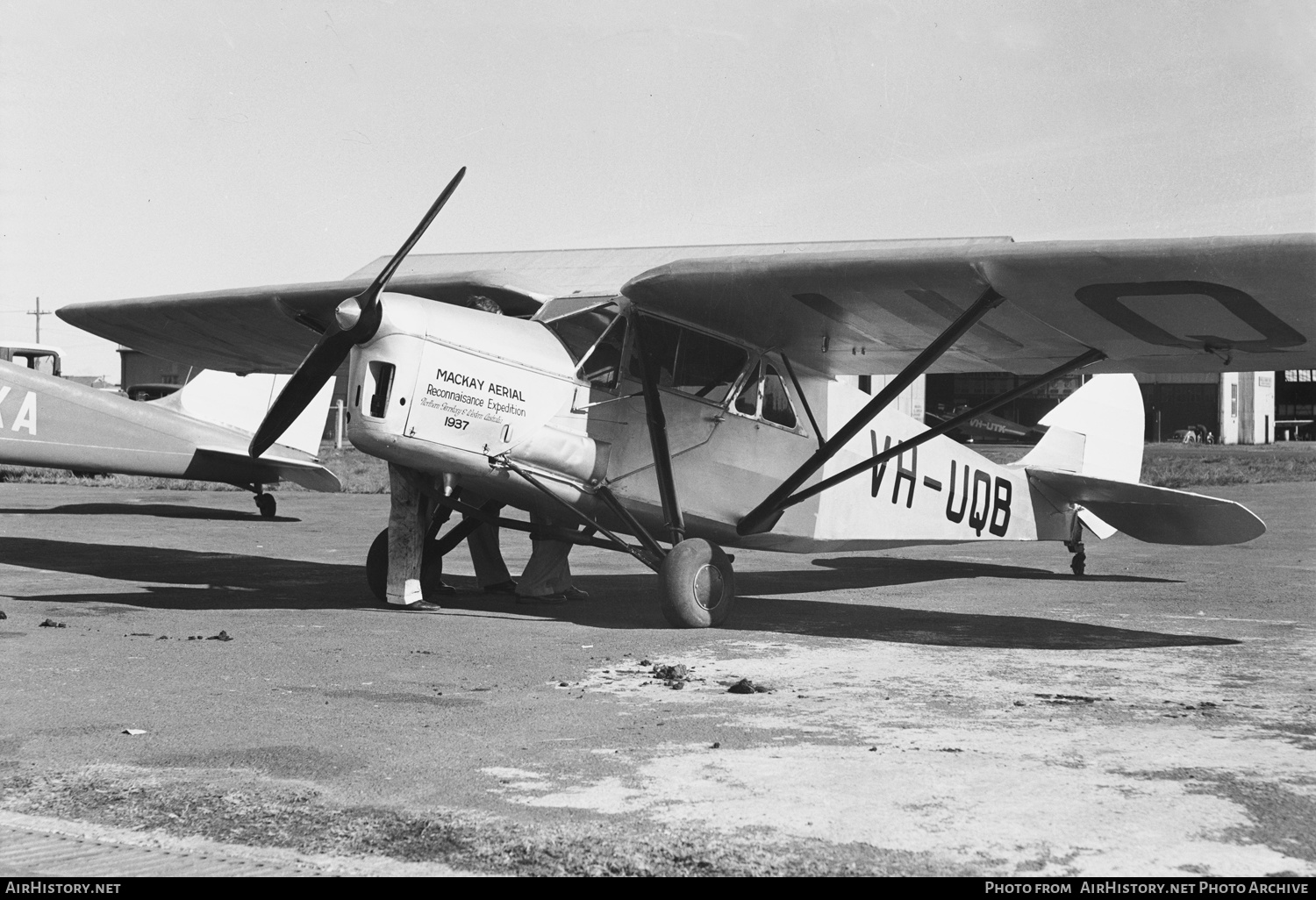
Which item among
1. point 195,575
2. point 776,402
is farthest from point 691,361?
point 195,575

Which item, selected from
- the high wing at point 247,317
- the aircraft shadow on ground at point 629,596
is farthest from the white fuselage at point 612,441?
the high wing at point 247,317

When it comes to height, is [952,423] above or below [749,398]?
below

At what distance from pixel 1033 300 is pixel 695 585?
9.78ft

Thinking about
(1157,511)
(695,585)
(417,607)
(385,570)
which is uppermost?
(1157,511)

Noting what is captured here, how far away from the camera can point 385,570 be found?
9.84m

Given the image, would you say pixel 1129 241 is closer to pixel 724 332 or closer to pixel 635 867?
pixel 724 332

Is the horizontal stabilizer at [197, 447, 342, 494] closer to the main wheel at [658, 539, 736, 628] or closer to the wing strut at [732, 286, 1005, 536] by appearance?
the wing strut at [732, 286, 1005, 536]

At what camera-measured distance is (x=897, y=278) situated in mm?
8367

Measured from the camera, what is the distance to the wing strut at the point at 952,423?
887cm

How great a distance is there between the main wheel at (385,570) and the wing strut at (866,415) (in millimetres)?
2329

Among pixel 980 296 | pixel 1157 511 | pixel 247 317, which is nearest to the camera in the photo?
pixel 980 296

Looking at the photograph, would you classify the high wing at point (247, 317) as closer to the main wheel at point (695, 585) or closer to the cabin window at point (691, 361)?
the cabin window at point (691, 361)

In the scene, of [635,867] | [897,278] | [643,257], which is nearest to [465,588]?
[897,278]

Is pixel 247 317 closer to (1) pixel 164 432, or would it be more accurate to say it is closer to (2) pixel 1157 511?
(1) pixel 164 432
